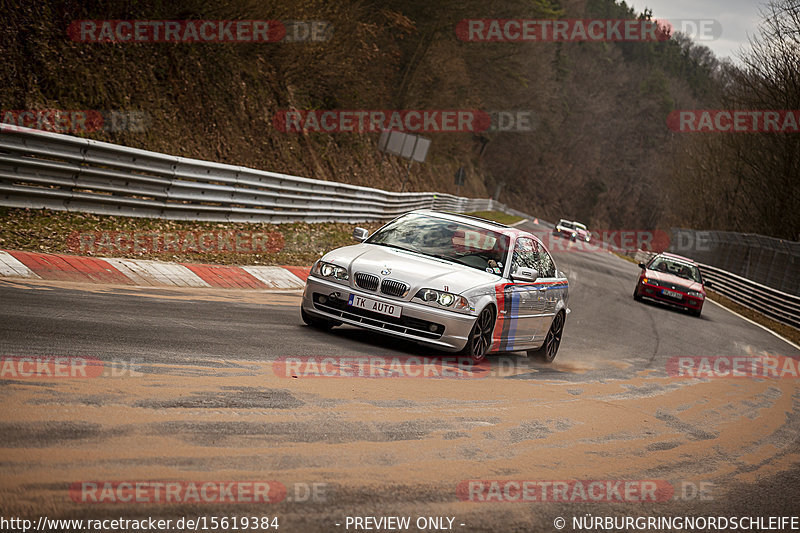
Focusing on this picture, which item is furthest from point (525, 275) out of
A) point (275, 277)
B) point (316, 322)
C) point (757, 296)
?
point (757, 296)

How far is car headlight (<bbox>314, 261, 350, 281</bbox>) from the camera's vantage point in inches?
356

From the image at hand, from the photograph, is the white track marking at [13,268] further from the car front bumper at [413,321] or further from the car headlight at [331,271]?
the car front bumper at [413,321]

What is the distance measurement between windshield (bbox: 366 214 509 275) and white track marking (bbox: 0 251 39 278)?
12.4 ft

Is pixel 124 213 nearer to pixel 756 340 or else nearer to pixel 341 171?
pixel 756 340

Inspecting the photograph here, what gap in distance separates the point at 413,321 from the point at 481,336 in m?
0.87

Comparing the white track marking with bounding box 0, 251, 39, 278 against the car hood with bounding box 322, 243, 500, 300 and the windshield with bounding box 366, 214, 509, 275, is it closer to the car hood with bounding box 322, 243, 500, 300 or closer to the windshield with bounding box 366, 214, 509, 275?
the car hood with bounding box 322, 243, 500, 300

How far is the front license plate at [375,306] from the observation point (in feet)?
28.6

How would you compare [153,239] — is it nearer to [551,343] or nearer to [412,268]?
[412,268]

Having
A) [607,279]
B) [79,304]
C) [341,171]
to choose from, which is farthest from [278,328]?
[341,171]

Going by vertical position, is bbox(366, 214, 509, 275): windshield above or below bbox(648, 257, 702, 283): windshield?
above

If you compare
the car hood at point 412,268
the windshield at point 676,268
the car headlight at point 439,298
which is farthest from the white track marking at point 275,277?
the windshield at point 676,268

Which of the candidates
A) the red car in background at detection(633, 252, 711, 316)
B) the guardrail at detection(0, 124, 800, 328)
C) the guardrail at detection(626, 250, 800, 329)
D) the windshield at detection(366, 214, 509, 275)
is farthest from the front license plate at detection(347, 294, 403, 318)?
the guardrail at detection(626, 250, 800, 329)

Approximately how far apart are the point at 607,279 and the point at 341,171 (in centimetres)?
1110

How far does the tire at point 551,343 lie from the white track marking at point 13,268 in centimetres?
596
